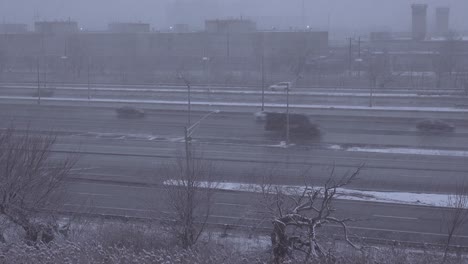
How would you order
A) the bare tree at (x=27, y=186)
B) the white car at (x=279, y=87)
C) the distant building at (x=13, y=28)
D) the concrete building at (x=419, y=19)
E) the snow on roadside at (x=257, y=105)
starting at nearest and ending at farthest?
1. the bare tree at (x=27, y=186)
2. the snow on roadside at (x=257, y=105)
3. the white car at (x=279, y=87)
4. the concrete building at (x=419, y=19)
5. the distant building at (x=13, y=28)

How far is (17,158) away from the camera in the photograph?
18.4 ft

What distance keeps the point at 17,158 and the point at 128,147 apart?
4.91 meters

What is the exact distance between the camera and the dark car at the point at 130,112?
13721 mm

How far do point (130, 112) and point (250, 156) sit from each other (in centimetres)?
502

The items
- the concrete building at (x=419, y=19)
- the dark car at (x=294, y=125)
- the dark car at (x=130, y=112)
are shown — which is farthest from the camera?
the concrete building at (x=419, y=19)

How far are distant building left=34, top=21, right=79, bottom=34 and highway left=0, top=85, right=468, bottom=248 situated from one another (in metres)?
8.98

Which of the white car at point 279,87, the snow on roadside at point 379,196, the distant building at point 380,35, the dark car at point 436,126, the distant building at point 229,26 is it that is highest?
the distant building at point 229,26

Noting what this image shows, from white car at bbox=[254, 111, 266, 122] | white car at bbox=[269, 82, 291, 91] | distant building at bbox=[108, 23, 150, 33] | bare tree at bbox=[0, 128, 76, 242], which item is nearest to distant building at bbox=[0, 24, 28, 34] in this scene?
distant building at bbox=[108, 23, 150, 33]

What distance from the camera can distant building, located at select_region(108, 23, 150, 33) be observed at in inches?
913

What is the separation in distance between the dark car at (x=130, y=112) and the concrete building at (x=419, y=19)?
12.4 meters

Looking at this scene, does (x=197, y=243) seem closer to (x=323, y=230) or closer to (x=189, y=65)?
(x=323, y=230)

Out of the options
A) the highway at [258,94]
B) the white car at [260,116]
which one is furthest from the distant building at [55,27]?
the white car at [260,116]

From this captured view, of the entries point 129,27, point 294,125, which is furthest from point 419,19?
point 294,125

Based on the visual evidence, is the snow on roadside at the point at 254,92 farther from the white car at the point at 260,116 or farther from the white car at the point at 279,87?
the white car at the point at 260,116
